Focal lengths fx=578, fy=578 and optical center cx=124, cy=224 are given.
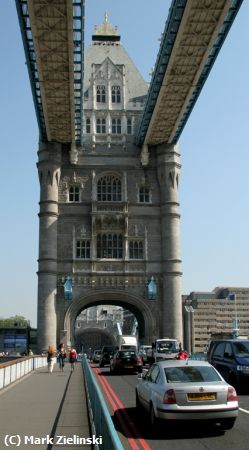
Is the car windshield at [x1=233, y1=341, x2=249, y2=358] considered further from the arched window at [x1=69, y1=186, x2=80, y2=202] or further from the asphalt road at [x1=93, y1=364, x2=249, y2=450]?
the arched window at [x1=69, y1=186, x2=80, y2=202]

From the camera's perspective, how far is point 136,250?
5800 cm

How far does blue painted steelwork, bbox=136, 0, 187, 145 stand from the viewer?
37434 mm

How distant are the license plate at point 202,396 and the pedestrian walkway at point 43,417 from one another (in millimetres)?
2120

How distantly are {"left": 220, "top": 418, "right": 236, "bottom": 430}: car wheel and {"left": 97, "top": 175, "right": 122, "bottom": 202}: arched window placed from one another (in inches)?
1877

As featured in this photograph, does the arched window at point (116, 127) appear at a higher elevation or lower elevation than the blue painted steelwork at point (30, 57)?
higher

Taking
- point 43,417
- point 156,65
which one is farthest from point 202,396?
point 156,65

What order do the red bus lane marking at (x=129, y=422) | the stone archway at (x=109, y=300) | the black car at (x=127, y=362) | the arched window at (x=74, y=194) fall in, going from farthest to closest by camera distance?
1. the arched window at (x=74, y=194)
2. the stone archway at (x=109, y=300)
3. the black car at (x=127, y=362)
4. the red bus lane marking at (x=129, y=422)

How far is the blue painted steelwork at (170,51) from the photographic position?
3747cm

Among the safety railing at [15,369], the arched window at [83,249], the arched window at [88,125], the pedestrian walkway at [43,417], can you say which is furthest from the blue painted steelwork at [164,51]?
the pedestrian walkway at [43,417]

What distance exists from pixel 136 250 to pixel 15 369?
3240cm

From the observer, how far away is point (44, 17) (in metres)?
37.3

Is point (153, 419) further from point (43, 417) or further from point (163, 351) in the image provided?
point (163, 351)

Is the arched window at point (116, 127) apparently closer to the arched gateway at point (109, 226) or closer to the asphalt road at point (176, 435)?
the arched gateway at point (109, 226)

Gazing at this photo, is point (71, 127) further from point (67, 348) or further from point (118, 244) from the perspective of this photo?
point (67, 348)
